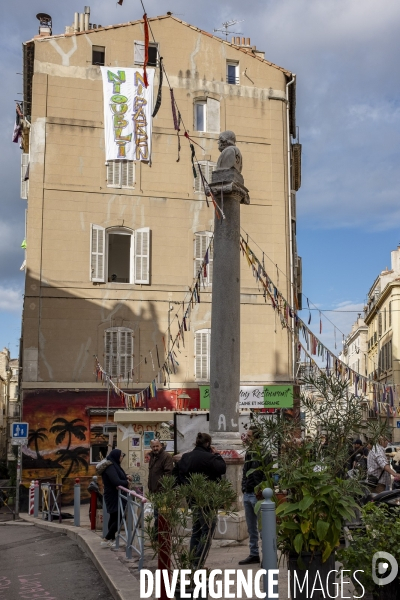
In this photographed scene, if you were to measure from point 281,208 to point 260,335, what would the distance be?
16.1 feet

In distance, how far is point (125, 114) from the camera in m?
22.7

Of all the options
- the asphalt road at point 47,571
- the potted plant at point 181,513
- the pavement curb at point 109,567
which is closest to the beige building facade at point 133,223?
the asphalt road at point 47,571

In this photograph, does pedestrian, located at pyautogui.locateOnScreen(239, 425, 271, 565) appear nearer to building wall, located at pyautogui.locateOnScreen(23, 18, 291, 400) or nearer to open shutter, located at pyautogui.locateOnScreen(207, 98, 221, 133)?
building wall, located at pyautogui.locateOnScreen(23, 18, 291, 400)

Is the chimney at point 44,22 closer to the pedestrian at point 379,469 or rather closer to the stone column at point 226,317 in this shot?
the stone column at point 226,317

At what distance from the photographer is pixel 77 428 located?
82.6 feet

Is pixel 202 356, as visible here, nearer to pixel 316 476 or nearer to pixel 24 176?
pixel 24 176

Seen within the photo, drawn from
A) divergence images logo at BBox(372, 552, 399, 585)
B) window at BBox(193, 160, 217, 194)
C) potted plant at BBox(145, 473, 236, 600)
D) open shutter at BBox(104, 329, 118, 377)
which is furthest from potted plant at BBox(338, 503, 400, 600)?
window at BBox(193, 160, 217, 194)

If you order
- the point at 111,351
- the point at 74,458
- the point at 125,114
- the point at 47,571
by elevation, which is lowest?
the point at 47,571

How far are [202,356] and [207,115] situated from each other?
9152 millimetres

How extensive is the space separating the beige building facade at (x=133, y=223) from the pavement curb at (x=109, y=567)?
12.5 meters

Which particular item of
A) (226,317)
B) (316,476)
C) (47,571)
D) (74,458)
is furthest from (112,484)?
(74,458)

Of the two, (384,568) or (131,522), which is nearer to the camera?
(384,568)

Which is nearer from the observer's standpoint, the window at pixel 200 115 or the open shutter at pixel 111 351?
the open shutter at pixel 111 351

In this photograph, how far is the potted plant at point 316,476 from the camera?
584cm
